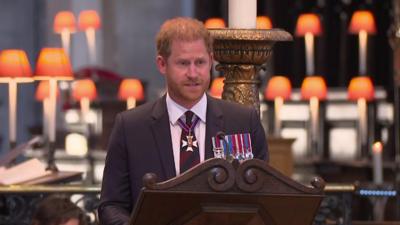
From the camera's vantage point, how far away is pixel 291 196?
3637 mm

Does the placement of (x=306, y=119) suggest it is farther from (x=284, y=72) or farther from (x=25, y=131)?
(x=25, y=131)

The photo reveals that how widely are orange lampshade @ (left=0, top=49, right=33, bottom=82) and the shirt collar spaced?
239 inches

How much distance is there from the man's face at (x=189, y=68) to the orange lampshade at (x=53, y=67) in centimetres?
650

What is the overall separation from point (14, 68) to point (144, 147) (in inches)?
246

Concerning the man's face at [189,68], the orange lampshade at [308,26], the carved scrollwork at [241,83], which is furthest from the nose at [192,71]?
the orange lampshade at [308,26]

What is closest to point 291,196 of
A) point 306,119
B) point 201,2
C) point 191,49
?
point 191,49

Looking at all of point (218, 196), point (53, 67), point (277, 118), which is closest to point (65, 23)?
point (277, 118)

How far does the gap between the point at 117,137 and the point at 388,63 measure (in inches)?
615

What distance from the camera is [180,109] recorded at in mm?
4070

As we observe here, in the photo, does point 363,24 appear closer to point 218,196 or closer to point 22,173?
point 22,173

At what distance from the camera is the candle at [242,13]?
554 cm

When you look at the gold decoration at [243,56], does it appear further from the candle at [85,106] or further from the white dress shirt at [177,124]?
the candle at [85,106]

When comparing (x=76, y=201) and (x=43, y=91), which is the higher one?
(x=76, y=201)

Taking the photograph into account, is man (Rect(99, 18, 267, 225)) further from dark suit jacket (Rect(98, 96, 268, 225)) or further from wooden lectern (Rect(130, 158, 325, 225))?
wooden lectern (Rect(130, 158, 325, 225))
